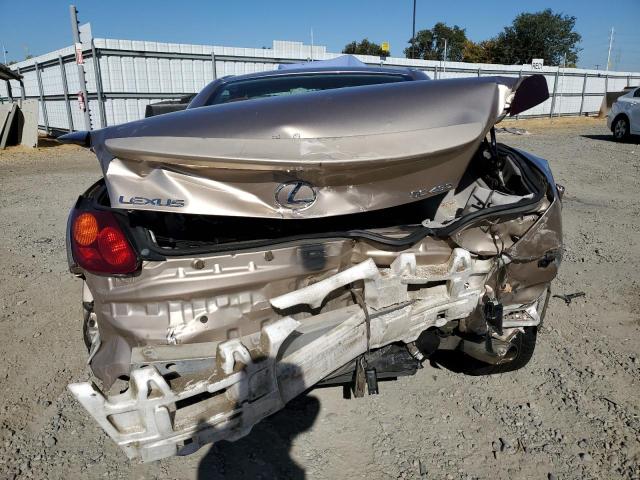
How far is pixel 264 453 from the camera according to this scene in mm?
2240

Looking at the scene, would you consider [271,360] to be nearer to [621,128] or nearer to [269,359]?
[269,359]

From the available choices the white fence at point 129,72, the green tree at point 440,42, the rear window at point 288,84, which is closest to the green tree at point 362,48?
the green tree at point 440,42

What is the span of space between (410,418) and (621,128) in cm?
1467

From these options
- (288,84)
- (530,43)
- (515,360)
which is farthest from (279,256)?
(530,43)

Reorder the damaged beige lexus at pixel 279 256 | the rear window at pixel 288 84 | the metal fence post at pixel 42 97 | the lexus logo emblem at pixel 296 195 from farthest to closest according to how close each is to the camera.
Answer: the metal fence post at pixel 42 97, the rear window at pixel 288 84, the lexus logo emblem at pixel 296 195, the damaged beige lexus at pixel 279 256

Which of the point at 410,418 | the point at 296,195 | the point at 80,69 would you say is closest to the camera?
the point at 296,195

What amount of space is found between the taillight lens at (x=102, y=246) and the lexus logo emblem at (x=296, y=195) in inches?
23.8

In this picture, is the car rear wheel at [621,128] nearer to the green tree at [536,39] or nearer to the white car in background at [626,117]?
the white car in background at [626,117]

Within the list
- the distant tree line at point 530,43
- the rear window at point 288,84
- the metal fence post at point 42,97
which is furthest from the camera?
the distant tree line at point 530,43

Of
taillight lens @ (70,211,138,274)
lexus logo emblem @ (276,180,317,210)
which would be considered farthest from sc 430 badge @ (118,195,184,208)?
lexus logo emblem @ (276,180,317,210)

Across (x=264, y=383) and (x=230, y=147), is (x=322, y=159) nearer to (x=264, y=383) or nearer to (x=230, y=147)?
(x=230, y=147)

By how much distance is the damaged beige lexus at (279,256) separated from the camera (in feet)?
5.53

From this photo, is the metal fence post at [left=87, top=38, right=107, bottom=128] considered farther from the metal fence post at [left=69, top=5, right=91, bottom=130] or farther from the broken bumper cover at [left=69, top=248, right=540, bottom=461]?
the broken bumper cover at [left=69, top=248, right=540, bottom=461]

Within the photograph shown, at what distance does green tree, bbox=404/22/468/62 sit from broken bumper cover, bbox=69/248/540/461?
56.1 metres
